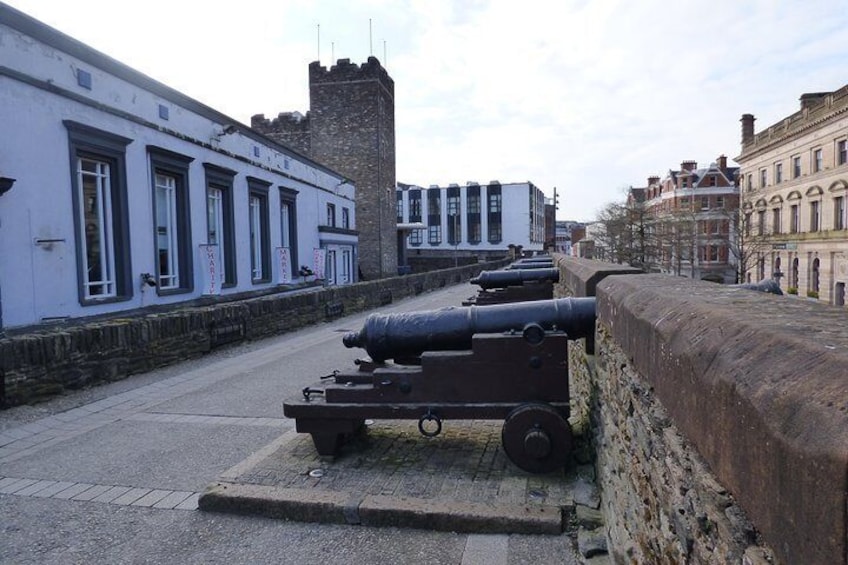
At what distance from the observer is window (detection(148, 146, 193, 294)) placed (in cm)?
1537

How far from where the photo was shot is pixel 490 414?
443 cm

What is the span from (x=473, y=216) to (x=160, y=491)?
7600 centimetres

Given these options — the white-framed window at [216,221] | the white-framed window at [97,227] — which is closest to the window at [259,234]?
the white-framed window at [216,221]

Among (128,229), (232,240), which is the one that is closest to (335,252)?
(232,240)

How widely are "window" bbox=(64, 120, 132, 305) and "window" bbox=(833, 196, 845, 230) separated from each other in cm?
4406

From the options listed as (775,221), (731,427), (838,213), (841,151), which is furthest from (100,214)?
(775,221)

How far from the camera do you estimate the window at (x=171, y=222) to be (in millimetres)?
15367

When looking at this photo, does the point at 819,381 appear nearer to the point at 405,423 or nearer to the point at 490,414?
the point at 490,414

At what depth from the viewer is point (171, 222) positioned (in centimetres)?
1617

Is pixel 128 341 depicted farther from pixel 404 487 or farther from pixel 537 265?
pixel 537 265

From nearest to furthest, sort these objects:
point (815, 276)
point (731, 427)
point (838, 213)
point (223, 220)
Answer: point (731, 427), point (223, 220), point (838, 213), point (815, 276)

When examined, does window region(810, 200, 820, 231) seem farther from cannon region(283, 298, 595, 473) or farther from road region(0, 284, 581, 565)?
cannon region(283, 298, 595, 473)

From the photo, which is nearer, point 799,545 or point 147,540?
point 799,545

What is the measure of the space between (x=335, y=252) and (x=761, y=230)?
37974 mm
